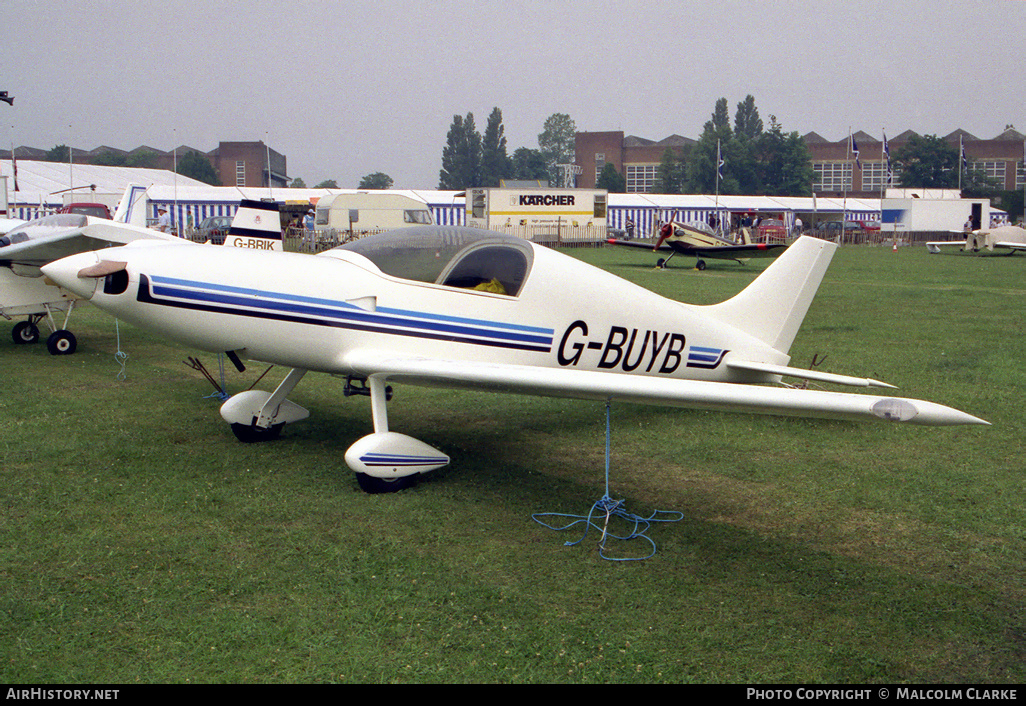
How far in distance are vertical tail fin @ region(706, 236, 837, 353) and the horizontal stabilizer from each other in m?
0.43

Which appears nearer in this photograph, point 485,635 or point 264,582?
point 485,635

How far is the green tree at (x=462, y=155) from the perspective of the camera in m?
144

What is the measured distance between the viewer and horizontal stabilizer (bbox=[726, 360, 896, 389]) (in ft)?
20.8

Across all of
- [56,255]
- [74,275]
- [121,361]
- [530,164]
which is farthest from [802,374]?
[530,164]

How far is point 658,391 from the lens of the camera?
464 cm

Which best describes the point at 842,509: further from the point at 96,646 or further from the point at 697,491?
the point at 96,646

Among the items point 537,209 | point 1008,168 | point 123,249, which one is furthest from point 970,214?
point 1008,168

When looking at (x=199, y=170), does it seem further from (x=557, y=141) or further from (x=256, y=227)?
(x=256, y=227)

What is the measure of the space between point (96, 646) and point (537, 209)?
1677 inches

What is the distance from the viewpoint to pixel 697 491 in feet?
19.5

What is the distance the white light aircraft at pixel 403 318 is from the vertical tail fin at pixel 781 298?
0.66 m

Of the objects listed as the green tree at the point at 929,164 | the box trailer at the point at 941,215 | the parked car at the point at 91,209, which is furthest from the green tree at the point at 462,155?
the parked car at the point at 91,209

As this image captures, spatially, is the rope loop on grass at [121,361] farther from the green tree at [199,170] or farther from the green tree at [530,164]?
the green tree at [530,164]

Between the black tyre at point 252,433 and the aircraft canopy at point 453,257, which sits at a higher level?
the aircraft canopy at point 453,257
